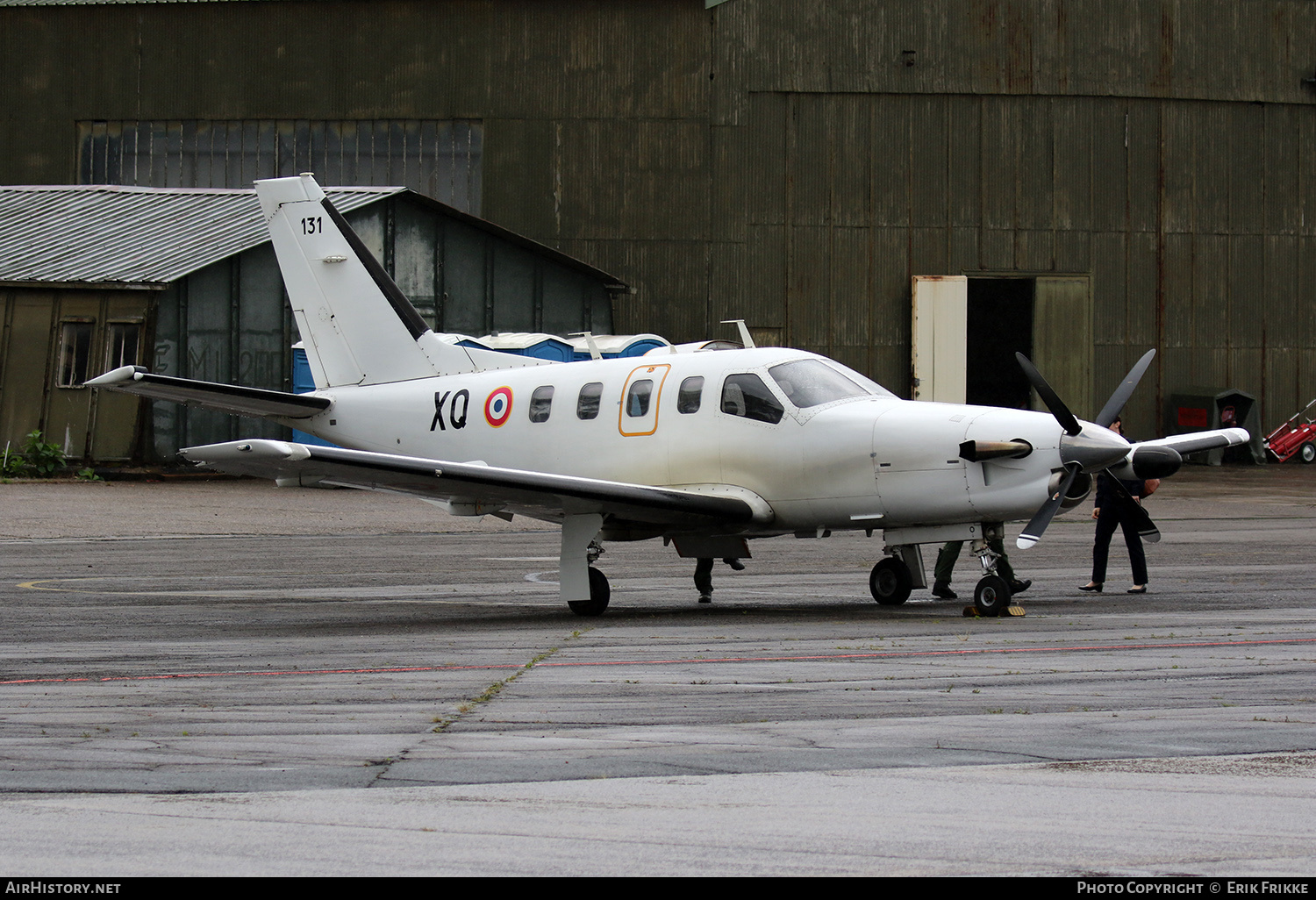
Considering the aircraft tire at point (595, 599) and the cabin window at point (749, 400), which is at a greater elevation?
the cabin window at point (749, 400)

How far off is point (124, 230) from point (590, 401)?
29.3 m

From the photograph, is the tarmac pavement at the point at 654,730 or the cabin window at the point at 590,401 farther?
the cabin window at the point at 590,401

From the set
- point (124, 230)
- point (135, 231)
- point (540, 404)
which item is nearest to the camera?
point (540, 404)

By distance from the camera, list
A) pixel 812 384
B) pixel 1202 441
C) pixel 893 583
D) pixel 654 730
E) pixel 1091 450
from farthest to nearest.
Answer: pixel 1202 441, pixel 893 583, pixel 812 384, pixel 1091 450, pixel 654 730

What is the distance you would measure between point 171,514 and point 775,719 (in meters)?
24.1

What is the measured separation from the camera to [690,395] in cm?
1678

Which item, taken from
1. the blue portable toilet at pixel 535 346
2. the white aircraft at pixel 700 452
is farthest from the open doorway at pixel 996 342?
the white aircraft at pixel 700 452

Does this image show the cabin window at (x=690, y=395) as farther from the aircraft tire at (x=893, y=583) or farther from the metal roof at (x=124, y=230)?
the metal roof at (x=124, y=230)

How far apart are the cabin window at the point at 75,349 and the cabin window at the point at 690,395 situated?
87.8ft

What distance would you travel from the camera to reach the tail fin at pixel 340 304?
19703 mm

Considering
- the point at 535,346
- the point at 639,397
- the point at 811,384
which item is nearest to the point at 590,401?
the point at 639,397

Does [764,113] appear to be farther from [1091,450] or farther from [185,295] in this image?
[1091,450]

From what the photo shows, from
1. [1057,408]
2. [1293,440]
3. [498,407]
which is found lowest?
[1057,408]

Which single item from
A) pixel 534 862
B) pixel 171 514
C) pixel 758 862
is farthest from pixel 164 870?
pixel 171 514
